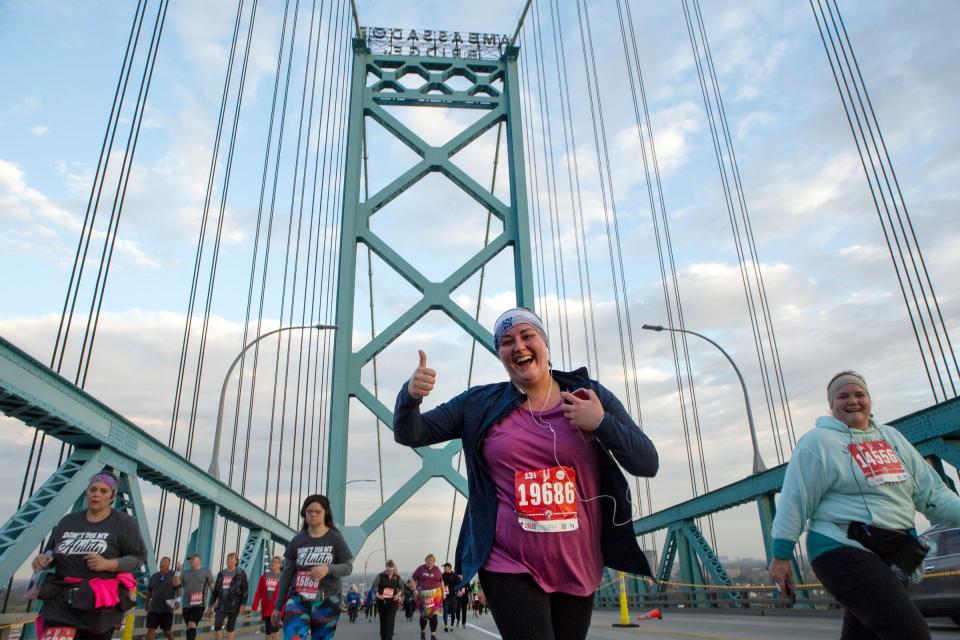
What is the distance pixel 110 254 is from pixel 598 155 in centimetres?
1672

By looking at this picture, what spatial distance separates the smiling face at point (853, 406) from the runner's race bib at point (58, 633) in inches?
137

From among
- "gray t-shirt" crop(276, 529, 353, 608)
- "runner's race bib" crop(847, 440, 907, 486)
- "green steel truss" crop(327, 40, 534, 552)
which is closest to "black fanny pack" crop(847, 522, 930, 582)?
"runner's race bib" crop(847, 440, 907, 486)

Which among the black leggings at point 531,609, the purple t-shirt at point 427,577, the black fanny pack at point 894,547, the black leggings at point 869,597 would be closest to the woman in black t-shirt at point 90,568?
the black leggings at point 531,609

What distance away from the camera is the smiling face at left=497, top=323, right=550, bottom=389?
82.7 inches

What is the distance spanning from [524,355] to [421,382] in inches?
12.5

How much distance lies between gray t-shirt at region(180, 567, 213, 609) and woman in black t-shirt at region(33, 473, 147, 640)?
16.8 ft

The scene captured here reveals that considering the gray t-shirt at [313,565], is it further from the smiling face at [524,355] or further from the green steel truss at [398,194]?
the green steel truss at [398,194]

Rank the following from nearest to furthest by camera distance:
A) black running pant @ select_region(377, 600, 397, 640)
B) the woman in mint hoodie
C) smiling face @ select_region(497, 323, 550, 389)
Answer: smiling face @ select_region(497, 323, 550, 389) < the woman in mint hoodie < black running pant @ select_region(377, 600, 397, 640)

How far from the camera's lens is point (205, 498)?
9.47 m

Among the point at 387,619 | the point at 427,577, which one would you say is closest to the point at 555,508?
the point at 387,619

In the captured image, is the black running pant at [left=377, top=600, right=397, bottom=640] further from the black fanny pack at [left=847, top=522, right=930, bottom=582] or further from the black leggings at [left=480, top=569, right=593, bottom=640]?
the black leggings at [left=480, top=569, right=593, bottom=640]

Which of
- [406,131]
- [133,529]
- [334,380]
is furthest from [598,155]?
[133,529]

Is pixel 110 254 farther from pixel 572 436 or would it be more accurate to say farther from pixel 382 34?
pixel 382 34

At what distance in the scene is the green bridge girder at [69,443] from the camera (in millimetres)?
4586
